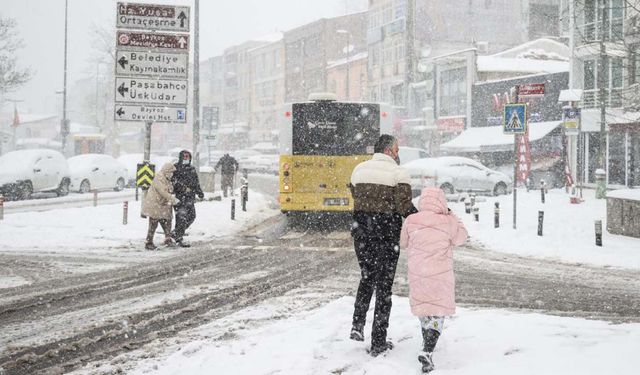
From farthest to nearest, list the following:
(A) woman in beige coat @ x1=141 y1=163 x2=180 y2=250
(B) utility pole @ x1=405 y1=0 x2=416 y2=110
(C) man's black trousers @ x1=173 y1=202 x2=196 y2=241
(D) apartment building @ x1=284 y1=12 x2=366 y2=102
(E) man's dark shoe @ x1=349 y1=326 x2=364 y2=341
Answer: (D) apartment building @ x1=284 y1=12 x2=366 y2=102, (B) utility pole @ x1=405 y1=0 x2=416 y2=110, (C) man's black trousers @ x1=173 y1=202 x2=196 y2=241, (A) woman in beige coat @ x1=141 y1=163 x2=180 y2=250, (E) man's dark shoe @ x1=349 y1=326 x2=364 y2=341

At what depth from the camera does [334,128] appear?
16328 millimetres

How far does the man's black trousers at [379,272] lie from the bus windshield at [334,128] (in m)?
10.3

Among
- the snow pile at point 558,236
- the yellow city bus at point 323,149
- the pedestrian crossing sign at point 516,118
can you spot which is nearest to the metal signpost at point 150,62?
the yellow city bus at point 323,149

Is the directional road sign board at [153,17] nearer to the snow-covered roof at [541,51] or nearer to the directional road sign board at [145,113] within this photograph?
the directional road sign board at [145,113]

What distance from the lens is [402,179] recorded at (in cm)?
586

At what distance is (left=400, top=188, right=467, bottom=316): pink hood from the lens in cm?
537

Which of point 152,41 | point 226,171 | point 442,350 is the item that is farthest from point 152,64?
point 442,350

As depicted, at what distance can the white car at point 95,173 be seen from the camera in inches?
1188

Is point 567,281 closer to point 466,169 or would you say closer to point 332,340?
point 332,340

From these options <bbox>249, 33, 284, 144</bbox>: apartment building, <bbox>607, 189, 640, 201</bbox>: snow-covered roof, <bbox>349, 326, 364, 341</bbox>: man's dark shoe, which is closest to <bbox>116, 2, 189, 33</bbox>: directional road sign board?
<bbox>607, 189, 640, 201</bbox>: snow-covered roof

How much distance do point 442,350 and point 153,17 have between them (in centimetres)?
1224

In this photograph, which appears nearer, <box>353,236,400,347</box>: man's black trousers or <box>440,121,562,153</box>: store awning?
<box>353,236,400,347</box>: man's black trousers

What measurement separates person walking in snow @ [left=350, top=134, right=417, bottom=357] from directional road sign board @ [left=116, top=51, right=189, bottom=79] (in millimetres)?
10903

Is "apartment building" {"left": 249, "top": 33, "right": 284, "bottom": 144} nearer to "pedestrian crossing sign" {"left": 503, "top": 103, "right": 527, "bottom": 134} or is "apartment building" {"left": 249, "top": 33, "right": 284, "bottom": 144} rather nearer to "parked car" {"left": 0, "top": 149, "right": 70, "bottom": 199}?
"parked car" {"left": 0, "top": 149, "right": 70, "bottom": 199}
